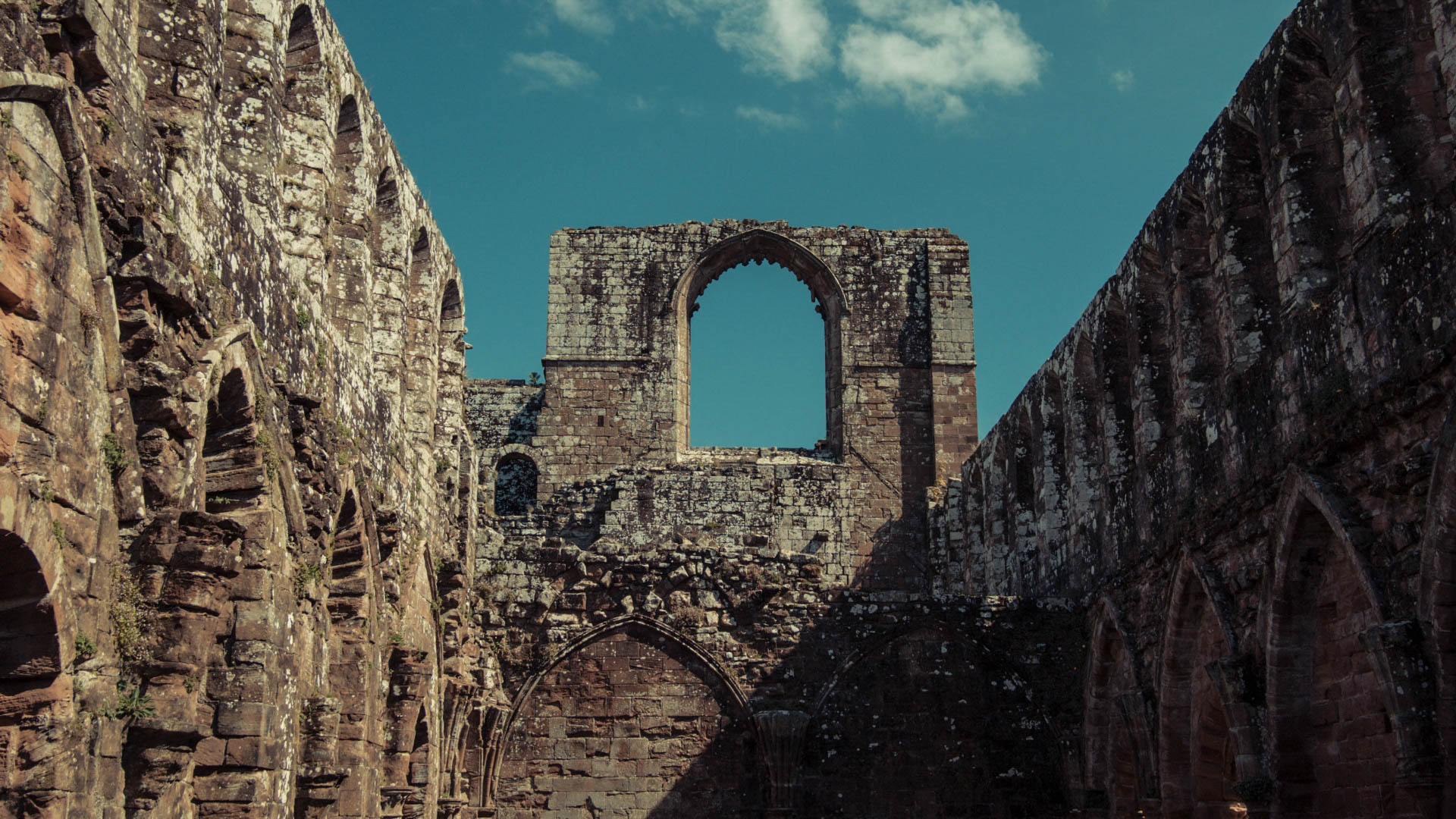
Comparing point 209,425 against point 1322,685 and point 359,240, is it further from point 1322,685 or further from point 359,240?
point 1322,685

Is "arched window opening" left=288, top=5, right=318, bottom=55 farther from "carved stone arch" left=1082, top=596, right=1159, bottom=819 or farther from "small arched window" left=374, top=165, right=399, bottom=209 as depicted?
"carved stone arch" left=1082, top=596, right=1159, bottom=819

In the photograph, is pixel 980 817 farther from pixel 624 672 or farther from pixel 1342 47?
pixel 1342 47

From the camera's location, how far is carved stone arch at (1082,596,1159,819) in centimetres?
1177

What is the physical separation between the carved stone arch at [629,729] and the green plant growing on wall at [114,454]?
8.34 m

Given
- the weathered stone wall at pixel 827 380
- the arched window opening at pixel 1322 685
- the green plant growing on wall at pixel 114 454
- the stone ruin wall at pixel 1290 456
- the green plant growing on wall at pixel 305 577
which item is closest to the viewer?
the green plant growing on wall at pixel 114 454

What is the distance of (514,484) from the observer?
73.2ft

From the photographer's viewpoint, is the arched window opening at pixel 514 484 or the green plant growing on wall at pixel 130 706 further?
the arched window opening at pixel 514 484

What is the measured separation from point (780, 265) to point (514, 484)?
5.20 m

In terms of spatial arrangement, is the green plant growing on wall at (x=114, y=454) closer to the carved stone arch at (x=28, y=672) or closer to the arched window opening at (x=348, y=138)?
the carved stone arch at (x=28, y=672)

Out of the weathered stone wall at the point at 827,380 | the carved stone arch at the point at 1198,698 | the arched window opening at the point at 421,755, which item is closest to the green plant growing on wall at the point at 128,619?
the arched window opening at the point at 421,755

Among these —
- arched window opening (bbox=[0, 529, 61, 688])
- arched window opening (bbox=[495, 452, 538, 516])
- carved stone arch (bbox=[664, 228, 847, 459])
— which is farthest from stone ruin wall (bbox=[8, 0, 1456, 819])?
arched window opening (bbox=[495, 452, 538, 516])

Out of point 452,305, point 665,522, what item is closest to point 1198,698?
point 452,305

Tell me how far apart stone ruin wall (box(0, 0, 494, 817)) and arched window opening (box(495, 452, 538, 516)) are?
9874 mm

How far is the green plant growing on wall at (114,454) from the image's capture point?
5645 mm
